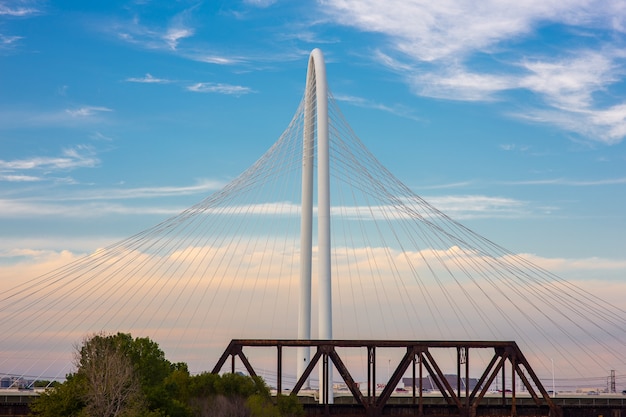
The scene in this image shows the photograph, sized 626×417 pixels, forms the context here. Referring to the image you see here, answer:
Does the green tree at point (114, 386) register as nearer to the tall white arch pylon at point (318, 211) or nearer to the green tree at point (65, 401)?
the green tree at point (65, 401)

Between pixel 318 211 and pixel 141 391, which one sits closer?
pixel 141 391

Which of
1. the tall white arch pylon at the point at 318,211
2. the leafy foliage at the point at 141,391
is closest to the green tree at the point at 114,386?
the leafy foliage at the point at 141,391

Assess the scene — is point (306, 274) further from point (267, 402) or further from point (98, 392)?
point (98, 392)

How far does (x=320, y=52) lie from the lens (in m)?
92.9

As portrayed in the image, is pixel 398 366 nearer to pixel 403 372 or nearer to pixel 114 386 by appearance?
pixel 403 372

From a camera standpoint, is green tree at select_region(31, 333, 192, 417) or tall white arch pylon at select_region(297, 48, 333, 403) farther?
tall white arch pylon at select_region(297, 48, 333, 403)

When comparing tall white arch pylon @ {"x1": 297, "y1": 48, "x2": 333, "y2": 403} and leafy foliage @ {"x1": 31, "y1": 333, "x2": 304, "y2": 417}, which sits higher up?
tall white arch pylon @ {"x1": 297, "y1": 48, "x2": 333, "y2": 403}

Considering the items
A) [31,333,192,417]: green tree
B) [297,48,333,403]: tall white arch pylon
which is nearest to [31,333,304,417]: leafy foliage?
[31,333,192,417]: green tree

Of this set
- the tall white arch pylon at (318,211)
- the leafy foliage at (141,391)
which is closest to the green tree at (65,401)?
the leafy foliage at (141,391)

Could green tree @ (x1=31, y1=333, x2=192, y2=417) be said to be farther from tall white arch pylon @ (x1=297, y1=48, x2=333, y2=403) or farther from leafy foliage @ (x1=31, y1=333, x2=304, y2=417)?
tall white arch pylon @ (x1=297, y1=48, x2=333, y2=403)

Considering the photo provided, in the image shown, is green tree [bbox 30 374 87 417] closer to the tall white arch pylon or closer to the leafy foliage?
the leafy foliage

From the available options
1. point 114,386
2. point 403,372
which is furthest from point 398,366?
point 114,386

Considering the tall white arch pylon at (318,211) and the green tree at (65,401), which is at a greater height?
the tall white arch pylon at (318,211)

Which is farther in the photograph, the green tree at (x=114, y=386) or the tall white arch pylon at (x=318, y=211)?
the tall white arch pylon at (x=318, y=211)
